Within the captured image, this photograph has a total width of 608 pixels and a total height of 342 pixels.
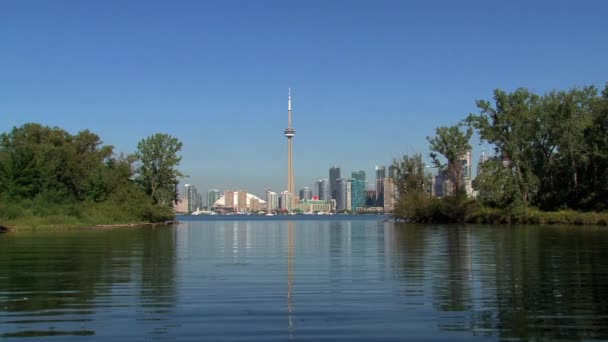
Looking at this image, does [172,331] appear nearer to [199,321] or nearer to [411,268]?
[199,321]

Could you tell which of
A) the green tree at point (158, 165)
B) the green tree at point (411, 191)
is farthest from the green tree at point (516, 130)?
the green tree at point (158, 165)

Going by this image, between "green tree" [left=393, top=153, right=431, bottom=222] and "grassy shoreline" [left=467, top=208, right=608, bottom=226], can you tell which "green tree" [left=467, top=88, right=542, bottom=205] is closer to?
"grassy shoreline" [left=467, top=208, right=608, bottom=226]

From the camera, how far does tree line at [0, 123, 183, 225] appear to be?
7469 centimetres

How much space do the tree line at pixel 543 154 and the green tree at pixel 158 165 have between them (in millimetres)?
47452

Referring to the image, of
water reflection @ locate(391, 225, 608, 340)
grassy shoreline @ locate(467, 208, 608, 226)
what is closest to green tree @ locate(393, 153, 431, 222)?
grassy shoreline @ locate(467, 208, 608, 226)

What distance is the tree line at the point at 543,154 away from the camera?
3046 inches

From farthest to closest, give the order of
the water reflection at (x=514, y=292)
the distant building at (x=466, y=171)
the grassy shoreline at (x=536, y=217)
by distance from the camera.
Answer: the distant building at (x=466, y=171) < the grassy shoreline at (x=536, y=217) < the water reflection at (x=514, y=292)

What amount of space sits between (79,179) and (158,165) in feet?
61.3

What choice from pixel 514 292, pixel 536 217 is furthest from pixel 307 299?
pixel 536 217

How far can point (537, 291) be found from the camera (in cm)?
1545

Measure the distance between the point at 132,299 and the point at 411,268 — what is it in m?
10.2

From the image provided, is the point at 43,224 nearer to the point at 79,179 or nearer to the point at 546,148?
the point at 79,179

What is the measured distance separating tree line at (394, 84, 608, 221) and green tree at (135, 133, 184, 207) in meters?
47.5

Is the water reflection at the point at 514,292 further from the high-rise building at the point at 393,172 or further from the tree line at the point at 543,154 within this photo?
the high-rise building at the point at 393,172
